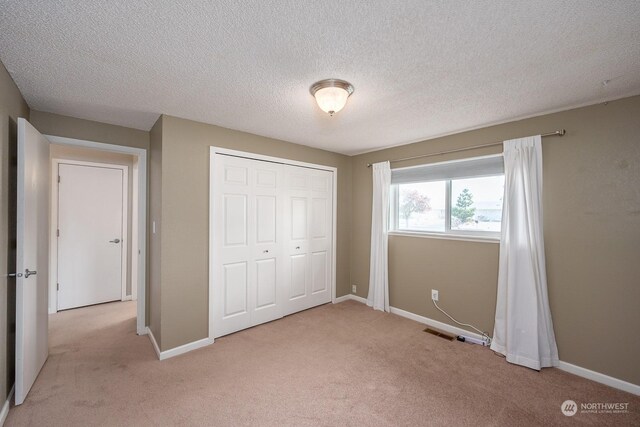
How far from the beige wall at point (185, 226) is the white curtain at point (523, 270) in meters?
3.01

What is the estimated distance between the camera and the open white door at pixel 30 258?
1.89 metres

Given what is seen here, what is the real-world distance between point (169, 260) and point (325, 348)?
180 cm

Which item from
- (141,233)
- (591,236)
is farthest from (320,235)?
(591,236)

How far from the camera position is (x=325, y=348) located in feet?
9.18

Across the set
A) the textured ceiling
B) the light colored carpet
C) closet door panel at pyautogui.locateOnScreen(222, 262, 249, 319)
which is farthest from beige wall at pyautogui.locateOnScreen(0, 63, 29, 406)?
closet door panel at pyautogui.locateOnScreen(222, 262, 249, 319)

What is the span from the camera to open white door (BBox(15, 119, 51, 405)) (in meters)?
1.89

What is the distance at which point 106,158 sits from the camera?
161 inches

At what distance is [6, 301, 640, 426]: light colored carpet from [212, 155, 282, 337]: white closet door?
0.31 metres

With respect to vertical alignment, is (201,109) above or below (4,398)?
above

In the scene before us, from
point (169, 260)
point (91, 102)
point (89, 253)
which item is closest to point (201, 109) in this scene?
point (91, 102)

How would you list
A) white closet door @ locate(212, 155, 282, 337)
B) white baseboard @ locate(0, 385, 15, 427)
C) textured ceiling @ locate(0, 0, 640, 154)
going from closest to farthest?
textured ceiling @ locate(0, 0, 640, 154), white baseboard @ locate(0, 385, 15, 427), white closet door @ locate(212, 155, 282, 337)

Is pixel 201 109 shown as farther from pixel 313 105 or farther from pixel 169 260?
pixel 169 260

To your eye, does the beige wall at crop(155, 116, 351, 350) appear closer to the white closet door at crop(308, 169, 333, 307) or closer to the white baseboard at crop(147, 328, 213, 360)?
the white baseboard at crop(147, 328, 213, 360)

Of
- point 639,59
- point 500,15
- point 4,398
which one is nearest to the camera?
point 500,15
